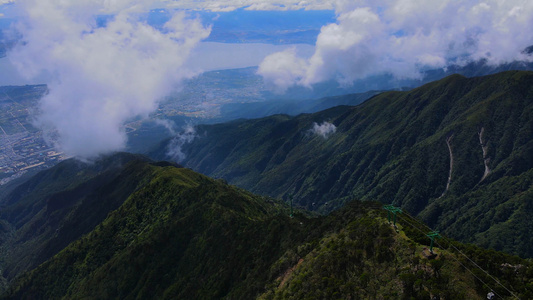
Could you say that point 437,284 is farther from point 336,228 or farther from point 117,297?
point 117,297

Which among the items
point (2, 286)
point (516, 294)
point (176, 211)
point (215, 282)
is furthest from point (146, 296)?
point (2, 286)

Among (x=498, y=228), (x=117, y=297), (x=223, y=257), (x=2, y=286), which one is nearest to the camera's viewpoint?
(x=223, y=257)

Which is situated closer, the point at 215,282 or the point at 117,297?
the point at 215,282

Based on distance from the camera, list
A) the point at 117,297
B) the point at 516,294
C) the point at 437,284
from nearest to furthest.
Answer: the point at 516,294
the point at 437,284
the point at 117,297

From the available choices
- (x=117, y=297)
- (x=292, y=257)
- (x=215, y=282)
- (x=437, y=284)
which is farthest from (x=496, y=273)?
(x=117, y=297)

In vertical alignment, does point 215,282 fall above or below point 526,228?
above

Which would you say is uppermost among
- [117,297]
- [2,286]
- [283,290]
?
[283,290]
